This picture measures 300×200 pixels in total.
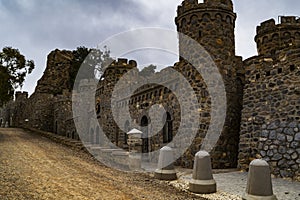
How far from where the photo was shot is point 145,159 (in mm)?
14070

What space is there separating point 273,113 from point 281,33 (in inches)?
227

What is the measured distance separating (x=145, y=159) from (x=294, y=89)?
7.86 metres

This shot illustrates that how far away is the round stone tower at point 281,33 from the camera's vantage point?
1307cm

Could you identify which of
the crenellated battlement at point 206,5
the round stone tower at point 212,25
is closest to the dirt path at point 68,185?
the round stone tower at point 212,25

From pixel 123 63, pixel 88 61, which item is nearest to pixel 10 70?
pixel 123 63

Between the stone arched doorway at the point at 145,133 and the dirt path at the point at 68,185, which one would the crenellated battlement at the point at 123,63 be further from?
the dirt path at the point at 68,185

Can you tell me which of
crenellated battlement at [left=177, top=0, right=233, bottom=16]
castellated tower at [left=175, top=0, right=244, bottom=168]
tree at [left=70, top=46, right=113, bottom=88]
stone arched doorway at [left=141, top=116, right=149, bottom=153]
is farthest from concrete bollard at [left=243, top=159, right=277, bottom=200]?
tree at [left=70, top=46, right=113, bottom=88]

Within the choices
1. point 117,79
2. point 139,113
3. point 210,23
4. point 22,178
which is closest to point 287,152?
point 210,23

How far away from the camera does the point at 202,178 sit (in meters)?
6.82

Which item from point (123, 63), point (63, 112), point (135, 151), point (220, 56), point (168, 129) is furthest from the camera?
point (63, 112)

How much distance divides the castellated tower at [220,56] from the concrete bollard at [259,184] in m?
5.02

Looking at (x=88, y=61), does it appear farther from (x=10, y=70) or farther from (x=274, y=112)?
(x=274, y=112)

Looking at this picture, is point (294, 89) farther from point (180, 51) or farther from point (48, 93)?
point (48, 93)

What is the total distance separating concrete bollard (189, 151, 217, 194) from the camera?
6664 mm
